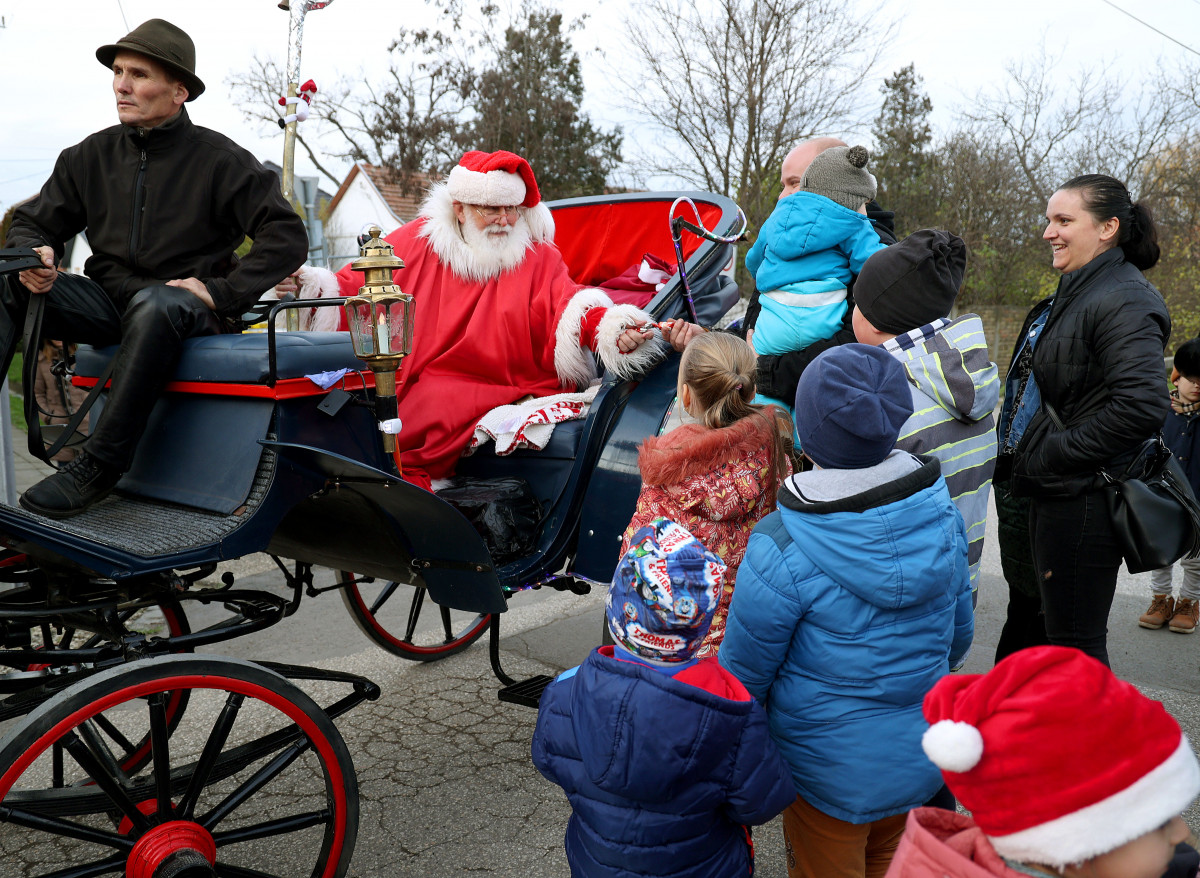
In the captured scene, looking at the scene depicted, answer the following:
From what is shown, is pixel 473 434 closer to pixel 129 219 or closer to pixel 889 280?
pixel 129 219

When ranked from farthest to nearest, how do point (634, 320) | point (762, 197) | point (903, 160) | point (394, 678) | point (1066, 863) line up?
1. point (903, 160)
2. point (762, 197)
3. point (394, 678)
4. point (634, 320)
5. point (1066, 863)

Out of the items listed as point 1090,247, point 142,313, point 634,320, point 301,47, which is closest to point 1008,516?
point 1090,247

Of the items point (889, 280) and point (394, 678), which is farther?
point (394, 678)

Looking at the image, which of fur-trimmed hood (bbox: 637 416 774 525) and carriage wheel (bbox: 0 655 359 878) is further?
fur-trimmed hood (bbox: 637 416 774 525)

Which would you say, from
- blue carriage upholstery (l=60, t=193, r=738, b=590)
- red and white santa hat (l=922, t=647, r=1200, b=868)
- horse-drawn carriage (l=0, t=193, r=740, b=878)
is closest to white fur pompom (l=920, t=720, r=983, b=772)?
red and white santa hat (l=922, t=647, r=1200, b=868)

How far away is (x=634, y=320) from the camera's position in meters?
3.04

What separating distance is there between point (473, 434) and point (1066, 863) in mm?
2303

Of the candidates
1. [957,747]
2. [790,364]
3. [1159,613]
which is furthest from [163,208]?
[1159,613]

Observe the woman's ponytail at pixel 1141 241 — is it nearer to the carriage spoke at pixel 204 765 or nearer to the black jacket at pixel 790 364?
the black jacket at pixel 790 364

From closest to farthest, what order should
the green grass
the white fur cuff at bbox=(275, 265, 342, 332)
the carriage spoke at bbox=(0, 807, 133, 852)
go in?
1. the carriage spoke at bbox=(0, 807, 133, 852)
2. the white fur cuff at bbox=(275, 265, 342, 332)
3. the green grass

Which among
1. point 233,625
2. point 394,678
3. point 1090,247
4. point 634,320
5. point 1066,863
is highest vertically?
point 1090,247

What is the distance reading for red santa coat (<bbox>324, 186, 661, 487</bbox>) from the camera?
3070 millimetres

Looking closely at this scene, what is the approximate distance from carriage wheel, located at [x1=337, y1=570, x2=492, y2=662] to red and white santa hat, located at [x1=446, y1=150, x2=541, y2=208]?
1.47 meters

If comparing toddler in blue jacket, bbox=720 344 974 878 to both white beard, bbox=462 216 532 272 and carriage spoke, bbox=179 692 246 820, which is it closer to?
carriage spoke, bbox=179 692 246 820
